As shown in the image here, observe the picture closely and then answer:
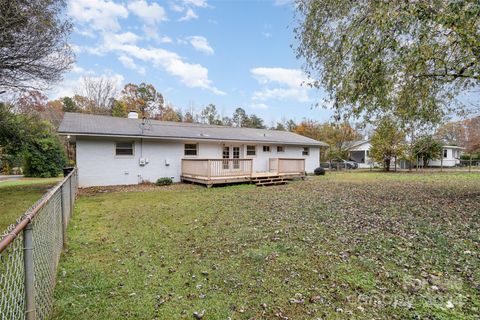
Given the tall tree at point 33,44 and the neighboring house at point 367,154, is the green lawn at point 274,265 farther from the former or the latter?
the neighboring house at point 367,154

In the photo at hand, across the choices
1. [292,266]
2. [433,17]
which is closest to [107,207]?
[292,266]

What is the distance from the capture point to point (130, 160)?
13.4 m

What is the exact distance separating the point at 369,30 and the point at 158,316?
7.17 meters

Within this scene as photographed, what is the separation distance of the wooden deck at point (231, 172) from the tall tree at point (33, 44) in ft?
22.5

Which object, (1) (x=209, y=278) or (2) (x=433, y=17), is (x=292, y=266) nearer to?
(1) (x=209, y=278)

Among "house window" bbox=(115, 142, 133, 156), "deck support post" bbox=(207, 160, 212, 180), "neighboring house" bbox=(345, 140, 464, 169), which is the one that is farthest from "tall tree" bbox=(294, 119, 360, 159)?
"house window" bbox=(115, 142, 133, 156)

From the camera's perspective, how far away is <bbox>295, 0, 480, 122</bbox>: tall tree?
235 inches

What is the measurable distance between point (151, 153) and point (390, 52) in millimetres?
11309

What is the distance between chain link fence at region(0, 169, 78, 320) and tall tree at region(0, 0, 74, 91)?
25.7 ft

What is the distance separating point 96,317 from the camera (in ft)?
9.38

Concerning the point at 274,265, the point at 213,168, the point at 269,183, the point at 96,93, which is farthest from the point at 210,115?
the point at 274,265

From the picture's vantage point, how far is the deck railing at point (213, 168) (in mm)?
13031

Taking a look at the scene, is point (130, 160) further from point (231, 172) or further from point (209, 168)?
point (231, 172)

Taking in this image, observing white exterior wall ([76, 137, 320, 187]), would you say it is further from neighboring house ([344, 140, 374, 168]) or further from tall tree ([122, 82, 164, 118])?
neighboring house ([344, 140, 374, 168])
